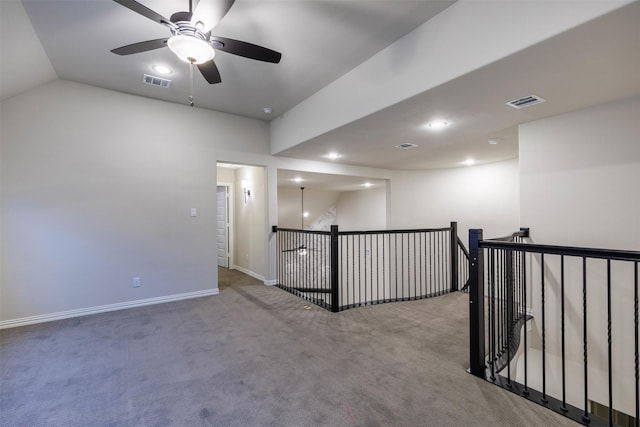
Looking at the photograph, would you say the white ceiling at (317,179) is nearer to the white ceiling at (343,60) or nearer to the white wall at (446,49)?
the white ceiling at (343,60)

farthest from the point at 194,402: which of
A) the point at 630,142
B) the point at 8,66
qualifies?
the point at 630,142

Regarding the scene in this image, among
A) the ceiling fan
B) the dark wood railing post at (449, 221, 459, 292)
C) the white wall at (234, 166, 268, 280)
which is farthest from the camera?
the white wall at (234, 166, 268, 280)

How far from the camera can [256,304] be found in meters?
4.09

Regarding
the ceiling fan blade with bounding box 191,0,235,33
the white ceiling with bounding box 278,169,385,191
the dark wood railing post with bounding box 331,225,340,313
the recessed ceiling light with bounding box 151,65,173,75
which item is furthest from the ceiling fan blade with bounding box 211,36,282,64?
the white ceiling with bounding box 278,169,385,191

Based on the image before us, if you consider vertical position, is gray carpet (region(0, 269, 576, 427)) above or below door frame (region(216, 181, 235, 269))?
below

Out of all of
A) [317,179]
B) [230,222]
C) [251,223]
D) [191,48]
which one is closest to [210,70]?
[191,48]

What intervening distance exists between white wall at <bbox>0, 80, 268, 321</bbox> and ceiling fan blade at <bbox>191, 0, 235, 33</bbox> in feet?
8.82

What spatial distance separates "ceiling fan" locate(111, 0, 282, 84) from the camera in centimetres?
192

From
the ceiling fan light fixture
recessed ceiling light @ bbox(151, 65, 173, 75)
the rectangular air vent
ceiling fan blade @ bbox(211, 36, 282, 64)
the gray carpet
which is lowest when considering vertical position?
the gray carpet

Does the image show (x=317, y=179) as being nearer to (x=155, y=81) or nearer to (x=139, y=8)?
(x=155, y=81)

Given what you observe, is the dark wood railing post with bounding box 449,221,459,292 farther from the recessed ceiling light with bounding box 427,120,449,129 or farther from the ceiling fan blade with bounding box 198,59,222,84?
the ceiling fan blade with bounding box 198,59,222,84

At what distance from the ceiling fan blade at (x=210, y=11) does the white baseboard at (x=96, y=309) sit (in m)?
3.66

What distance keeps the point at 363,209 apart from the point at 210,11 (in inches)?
330

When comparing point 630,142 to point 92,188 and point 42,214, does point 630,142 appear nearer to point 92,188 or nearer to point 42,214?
point 92,188
